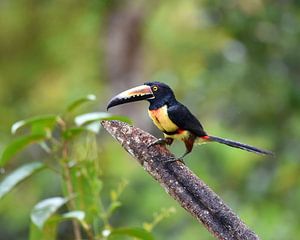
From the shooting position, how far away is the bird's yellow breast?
2.15m

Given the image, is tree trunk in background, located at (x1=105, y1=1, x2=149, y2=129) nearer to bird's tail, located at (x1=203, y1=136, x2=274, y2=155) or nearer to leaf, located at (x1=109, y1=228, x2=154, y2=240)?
bird's tail, located at (x1=203, y1=136, x2=274, y2=155)

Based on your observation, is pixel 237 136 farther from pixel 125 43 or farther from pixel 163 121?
pixel 125 43

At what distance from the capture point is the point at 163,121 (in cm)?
215

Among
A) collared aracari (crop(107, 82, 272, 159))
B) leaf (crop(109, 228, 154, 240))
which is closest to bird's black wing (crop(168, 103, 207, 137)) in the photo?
collared aracari (crop(107, 82, 272, 159))

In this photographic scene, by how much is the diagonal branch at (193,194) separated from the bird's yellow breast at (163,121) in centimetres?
17

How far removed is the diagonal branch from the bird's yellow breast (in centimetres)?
17

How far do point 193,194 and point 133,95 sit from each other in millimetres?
381

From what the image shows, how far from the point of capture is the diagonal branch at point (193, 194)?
1828 mm

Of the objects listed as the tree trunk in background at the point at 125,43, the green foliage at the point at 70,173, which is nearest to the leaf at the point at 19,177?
the green foliage at the point at 70,173

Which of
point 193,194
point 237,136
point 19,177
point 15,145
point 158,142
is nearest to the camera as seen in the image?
point 193,194

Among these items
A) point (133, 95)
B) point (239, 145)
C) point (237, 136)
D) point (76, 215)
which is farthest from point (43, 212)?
point (237, 136)

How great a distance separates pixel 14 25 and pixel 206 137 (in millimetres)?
6946

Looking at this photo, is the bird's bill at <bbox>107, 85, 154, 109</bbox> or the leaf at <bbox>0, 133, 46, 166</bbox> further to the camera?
the leaf at <bbox>0, 133, 46, 166</bbox>

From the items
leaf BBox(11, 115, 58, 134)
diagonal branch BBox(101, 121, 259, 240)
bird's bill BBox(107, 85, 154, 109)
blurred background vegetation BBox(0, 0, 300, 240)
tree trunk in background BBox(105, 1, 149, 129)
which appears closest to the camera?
diagonal branch BBox(101, 121, 259, 240)
